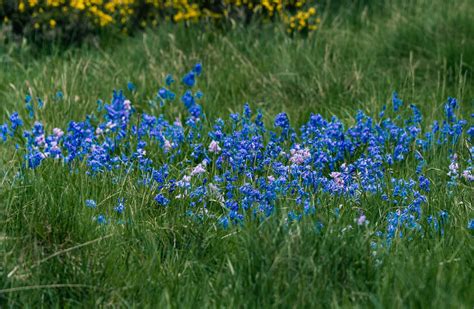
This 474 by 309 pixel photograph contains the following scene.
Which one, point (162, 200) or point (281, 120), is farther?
point (281, 120)

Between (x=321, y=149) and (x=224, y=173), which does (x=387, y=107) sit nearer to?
(x=321, y=149)

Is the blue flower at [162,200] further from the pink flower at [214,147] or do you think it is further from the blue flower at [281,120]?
the blue flower at [281,120]

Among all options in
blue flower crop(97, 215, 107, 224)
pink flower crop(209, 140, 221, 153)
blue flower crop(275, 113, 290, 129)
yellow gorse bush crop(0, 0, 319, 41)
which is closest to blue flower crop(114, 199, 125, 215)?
blue flower crop(97, 215, 107, 224)

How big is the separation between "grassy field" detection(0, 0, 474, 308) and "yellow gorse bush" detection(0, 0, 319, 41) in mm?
947

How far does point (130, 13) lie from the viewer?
7203 mm

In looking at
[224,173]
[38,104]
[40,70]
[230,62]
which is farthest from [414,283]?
[40,70]

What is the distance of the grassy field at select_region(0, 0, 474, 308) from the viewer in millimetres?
2859

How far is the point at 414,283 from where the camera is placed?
2.80 meters

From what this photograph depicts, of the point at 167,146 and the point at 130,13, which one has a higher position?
the point at 130,13

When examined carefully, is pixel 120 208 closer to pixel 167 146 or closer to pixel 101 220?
pixel 101 220

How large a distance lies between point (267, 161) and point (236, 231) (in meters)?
0.72

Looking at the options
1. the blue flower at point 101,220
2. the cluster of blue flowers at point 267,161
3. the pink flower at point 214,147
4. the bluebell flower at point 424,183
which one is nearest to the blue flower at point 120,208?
the cluster of blue flowers at point 267,161

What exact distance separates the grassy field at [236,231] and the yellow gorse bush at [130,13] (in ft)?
3.11

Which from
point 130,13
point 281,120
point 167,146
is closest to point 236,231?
point 167,146
